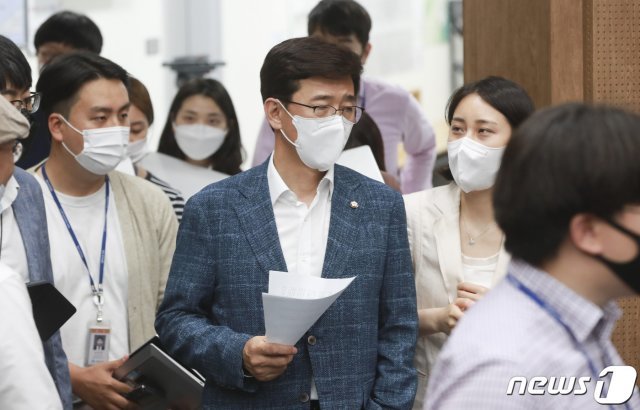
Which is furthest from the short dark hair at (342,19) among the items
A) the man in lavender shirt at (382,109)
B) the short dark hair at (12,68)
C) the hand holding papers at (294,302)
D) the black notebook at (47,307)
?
the hand holding papers at (294,302)

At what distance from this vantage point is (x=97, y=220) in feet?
12.1

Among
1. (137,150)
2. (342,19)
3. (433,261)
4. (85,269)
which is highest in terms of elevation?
(342,19)

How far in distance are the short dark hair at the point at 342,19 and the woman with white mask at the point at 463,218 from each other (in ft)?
5.83

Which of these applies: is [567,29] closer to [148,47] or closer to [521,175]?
[521,175]

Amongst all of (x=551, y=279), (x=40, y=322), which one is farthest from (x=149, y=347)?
(x=551, y=279)

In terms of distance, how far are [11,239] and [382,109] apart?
284cm

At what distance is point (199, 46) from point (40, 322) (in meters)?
5.93

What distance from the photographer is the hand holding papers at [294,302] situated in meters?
2.46

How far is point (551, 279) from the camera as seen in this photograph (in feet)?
5.91

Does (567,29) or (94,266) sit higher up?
(567,29)

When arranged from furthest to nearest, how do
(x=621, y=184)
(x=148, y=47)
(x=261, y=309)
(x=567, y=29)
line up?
(x=148, y=47)
(x=567, y=29)
(x=261, y=309)
(x=621, y=184)

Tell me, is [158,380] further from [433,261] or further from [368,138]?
[368,138]

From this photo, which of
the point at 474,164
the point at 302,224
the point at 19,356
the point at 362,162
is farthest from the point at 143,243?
the point at 19,356

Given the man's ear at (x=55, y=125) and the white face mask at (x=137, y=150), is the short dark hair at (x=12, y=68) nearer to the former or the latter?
the man's ear at (x=55, y=125)
